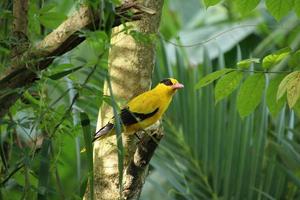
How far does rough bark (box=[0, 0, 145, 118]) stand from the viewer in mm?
2145

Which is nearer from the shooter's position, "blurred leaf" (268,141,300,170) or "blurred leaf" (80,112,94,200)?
"blurred leaf" (80,112,94,200)

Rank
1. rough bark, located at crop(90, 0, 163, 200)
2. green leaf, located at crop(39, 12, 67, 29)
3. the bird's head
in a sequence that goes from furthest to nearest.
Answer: the bird's head, green leaf, located at crop(39, 12, 67, 29), rough bark, located at crop(90, 0, 163, 200)

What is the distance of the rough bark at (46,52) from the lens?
2.14 meters

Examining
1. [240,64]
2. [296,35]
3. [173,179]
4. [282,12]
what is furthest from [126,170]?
[296,35]

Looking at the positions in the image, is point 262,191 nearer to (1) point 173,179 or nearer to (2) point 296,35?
(1) point 173,179

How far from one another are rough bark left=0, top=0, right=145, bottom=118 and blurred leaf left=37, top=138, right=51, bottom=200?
6.8 inches

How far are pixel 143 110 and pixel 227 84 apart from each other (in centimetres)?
48

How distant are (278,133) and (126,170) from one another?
1.40m

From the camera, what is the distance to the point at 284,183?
3.67 meters

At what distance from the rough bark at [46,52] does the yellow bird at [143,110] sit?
413 mm

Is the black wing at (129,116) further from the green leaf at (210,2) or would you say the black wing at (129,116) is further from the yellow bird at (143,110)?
the green leaf at (210,2)

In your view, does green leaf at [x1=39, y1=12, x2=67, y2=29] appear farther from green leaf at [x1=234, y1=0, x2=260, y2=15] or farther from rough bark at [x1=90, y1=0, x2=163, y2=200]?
green leaf at [x1=234, y1=0, x2=260, y2=15]

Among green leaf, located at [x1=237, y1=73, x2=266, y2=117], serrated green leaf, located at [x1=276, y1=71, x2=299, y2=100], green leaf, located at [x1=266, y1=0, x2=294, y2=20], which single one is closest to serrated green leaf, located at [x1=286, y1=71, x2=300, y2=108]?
A: serrated green leaf, located at [x1=276, y1=71, x2=299, y2=100]

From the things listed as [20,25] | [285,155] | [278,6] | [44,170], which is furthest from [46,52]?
[285,155]
